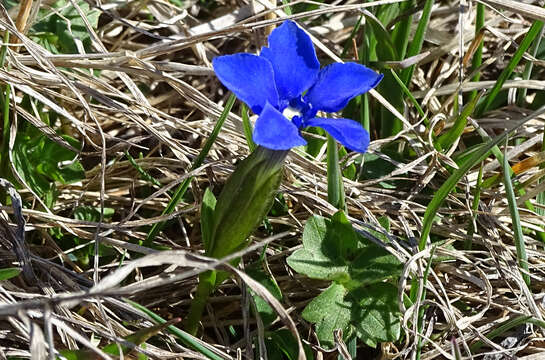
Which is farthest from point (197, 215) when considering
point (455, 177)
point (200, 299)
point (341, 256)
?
point (455, 177)

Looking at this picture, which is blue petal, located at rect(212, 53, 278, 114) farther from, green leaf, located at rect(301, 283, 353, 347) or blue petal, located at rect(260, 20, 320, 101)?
green leaf, located at rect(301, 283, 353, 347)

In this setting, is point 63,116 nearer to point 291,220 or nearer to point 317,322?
point 291,220

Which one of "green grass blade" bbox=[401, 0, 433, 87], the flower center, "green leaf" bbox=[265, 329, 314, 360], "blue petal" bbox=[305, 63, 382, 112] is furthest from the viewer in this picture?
"green grass blade" bbox=[401, 0, 433, 87]

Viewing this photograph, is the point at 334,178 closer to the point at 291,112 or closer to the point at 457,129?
the point at 291,112

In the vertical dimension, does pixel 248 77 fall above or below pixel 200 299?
above

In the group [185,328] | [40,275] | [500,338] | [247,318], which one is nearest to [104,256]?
[40,275]

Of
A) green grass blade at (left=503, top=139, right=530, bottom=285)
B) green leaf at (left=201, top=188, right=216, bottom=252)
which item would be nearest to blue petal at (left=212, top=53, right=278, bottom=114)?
green leaf at (left=201, top=188, right=216, bottom=252)
